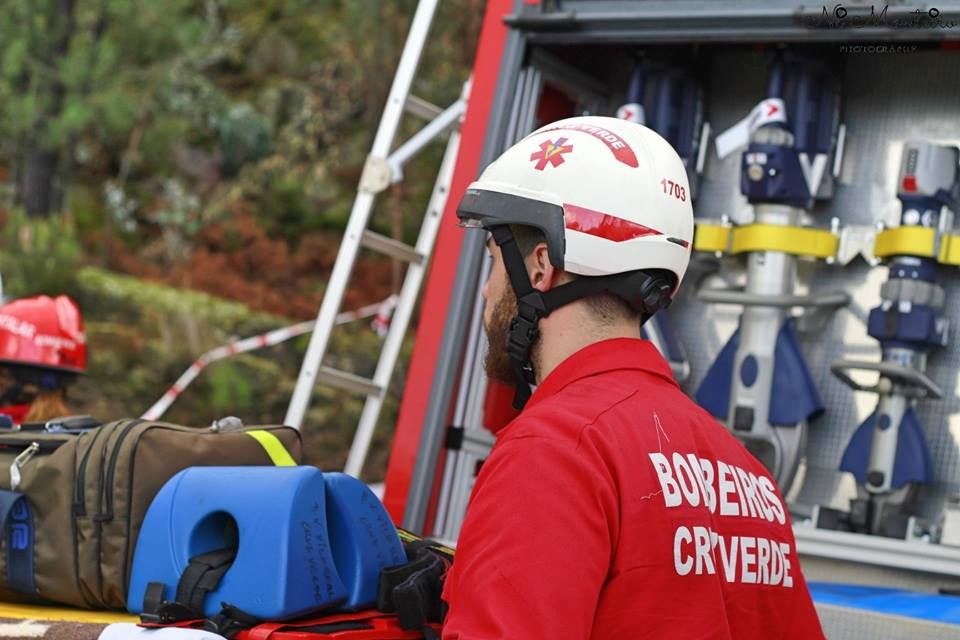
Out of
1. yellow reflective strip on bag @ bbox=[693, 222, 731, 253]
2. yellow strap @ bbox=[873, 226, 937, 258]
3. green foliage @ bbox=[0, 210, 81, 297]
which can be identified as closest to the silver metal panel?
yellow reflective strip on bag @ bbox=[693, 222, 731, 253]

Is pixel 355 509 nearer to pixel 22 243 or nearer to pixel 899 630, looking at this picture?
pixel 899 630

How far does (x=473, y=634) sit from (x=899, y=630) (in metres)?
2.21

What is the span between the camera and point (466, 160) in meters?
4.88

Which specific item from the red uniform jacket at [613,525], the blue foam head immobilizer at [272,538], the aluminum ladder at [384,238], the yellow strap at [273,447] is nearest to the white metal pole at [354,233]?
the aluminum ladder at [384,238]

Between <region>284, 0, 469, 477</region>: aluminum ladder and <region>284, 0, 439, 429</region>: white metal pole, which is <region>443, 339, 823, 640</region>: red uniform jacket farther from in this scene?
<region>284, 0, 469, 477</region>: aluminum ladder

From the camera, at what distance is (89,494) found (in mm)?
2725

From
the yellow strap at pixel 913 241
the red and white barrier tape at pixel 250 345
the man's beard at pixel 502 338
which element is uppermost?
the yellow strap at pixel 913 241

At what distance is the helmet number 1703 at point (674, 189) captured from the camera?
2245mm

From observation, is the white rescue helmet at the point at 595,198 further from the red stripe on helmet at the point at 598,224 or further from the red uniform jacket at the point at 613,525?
the red uniform jacket at the point at 613,525

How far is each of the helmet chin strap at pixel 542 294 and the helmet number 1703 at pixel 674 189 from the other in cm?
15

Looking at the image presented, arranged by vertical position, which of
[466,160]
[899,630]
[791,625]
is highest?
[466,160]

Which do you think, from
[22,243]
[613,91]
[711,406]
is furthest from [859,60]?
[22,243]

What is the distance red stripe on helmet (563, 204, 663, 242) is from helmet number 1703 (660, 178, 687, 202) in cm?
10

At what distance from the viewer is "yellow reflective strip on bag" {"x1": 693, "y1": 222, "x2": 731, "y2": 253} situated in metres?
5.18
